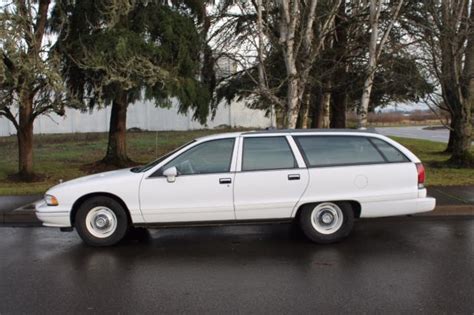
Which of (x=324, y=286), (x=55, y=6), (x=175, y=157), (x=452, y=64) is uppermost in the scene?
(x=55, y=6)

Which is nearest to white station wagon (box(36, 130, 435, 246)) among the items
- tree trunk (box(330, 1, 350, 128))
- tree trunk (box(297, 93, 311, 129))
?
tree trunk (box(330, 1, 350, 128))

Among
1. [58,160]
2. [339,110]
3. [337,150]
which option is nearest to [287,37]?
[337,150]

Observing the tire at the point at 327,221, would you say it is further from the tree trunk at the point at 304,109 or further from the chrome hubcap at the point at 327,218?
the tree trunk at the point at 304,109

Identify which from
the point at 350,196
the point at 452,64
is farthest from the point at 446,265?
the point at 452,64

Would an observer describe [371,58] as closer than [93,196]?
No

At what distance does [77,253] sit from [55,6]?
378 inches

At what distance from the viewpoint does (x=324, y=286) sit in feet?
16.7

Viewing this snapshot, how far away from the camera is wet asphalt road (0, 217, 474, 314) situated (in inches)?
183

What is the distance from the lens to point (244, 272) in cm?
561

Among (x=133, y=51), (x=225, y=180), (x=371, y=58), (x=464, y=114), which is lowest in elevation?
(x=225, y=180)

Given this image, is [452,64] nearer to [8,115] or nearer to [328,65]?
[328,65]

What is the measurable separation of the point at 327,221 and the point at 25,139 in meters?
10.2

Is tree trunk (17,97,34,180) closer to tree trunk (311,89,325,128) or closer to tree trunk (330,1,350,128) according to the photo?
tree trunk (330,1,350,128)

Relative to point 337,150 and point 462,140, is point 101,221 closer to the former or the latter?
point 337,150
